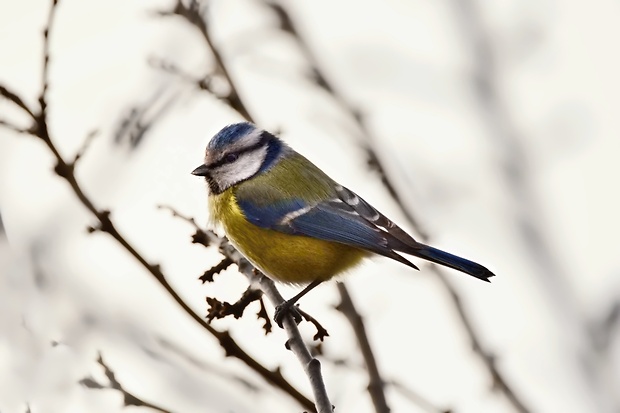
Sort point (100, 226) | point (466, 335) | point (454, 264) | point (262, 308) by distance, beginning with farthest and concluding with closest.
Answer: point (454, 264) → point (262, 308) → point (466, 335) → point (100, 226)

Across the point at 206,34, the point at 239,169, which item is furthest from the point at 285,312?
the point at 239,169

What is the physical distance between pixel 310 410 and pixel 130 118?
1.06 m

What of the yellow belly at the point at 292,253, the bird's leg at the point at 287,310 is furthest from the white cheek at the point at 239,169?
the bird's leg at the point at 287,310

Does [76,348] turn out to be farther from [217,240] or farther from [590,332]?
[590,332]

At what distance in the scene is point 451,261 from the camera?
10.6 feet

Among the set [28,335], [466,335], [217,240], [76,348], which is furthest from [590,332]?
[28,335]

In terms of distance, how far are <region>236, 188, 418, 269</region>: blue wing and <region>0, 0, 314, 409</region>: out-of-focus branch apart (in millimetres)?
1217

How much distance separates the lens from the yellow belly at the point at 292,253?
3572 millimetres

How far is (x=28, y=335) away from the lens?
274 cm

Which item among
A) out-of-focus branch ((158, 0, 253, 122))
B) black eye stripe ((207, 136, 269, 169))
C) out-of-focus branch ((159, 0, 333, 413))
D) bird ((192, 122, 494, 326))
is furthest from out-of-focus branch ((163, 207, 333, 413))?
black eye stripe ((207, 136, 269, 169))

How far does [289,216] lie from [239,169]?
1.43 feet

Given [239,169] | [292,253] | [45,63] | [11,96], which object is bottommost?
[11,96]

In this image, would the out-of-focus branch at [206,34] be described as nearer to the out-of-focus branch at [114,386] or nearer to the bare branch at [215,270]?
the bare branch at [215,270]

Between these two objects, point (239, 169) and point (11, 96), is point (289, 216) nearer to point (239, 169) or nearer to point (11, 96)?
point (239, 169)
